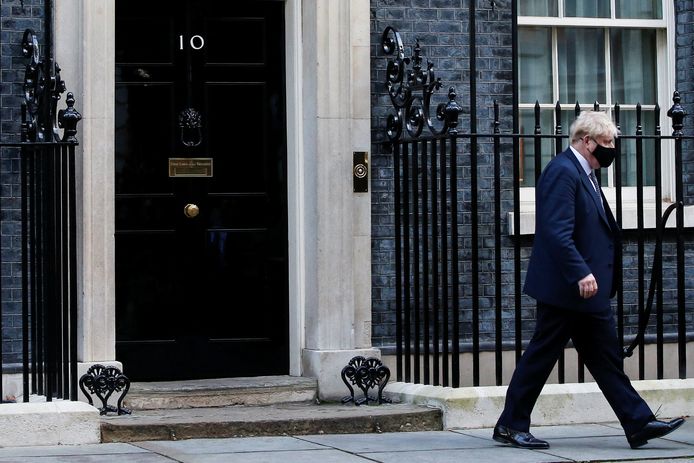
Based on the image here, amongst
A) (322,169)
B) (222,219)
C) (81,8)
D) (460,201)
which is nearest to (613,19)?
(460,201)

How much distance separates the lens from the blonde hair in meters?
7.35

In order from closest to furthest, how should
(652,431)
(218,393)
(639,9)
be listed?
1. (652,431)
2. (218,393)
3. (639,9)

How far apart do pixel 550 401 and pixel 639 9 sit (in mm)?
3252

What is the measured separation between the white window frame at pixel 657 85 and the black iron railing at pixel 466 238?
66mm

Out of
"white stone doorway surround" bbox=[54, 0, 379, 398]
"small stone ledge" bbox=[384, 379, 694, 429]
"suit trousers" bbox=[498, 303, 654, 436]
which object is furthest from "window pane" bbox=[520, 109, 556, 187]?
"suit trousers" bbox=[498, 303, 654, 436]

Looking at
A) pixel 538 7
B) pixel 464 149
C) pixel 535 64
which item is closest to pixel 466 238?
pixel 464 149

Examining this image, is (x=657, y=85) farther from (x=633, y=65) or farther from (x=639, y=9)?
(x=639, y=9)

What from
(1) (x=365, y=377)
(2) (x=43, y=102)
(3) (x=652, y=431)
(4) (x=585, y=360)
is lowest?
(3) (x=652, y=431)

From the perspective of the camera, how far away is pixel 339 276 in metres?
8.98

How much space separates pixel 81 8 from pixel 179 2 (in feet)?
2.56

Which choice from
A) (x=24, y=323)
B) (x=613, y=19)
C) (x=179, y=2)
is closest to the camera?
(x=24, y=323)

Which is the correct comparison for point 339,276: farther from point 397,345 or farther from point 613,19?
point 613,19

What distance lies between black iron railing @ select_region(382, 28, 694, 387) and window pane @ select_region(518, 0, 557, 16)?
2.47 ft

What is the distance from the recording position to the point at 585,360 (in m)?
7.38
